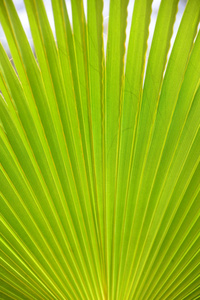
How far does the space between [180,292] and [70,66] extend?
917 millimetres

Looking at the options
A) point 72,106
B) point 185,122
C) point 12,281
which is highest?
point 72,106

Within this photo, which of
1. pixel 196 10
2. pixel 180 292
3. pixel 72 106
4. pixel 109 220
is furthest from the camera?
pixel 180 292

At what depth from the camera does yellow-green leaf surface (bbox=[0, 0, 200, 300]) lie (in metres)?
0.82

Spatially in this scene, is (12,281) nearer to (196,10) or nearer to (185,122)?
(185,122)

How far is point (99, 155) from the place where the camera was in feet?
3.11

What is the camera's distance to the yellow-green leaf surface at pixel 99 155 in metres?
0.82

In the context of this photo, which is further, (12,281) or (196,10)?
(12,281)

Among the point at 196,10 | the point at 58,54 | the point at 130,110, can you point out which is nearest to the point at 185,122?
the point at 130,110

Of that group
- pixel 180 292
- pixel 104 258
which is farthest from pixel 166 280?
pixel 104 258

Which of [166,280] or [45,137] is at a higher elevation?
[45,137]

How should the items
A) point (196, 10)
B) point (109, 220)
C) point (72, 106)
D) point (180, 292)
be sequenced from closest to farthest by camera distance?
point (196, 10), point (72, 106), point (109, 220), point (180, 292)

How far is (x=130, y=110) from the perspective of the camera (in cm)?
90

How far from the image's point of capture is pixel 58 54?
0.83 m

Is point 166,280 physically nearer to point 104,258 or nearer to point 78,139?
point 104,258
